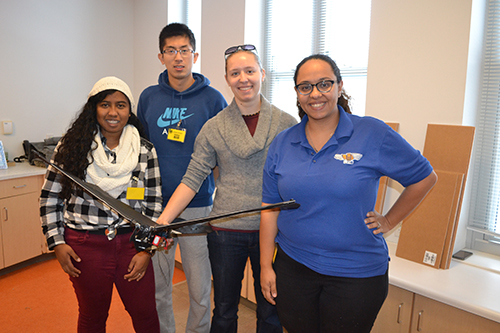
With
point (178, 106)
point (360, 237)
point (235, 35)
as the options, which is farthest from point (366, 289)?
point (235, 35)

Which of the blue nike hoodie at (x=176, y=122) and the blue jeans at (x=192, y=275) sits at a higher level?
the blue nike hoodie at (x=176, y=122)

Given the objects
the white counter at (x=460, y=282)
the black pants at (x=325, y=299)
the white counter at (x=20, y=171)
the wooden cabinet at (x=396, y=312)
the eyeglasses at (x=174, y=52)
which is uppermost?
the eyeglasses at (x=174, y=52)

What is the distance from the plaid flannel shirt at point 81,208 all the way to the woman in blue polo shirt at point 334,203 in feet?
2.19

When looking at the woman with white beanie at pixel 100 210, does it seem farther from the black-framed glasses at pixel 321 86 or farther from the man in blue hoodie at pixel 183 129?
the black-framed glasses at pixel 321 86

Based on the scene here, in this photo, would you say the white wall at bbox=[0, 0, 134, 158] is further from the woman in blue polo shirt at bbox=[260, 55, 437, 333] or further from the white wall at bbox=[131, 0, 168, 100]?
the woman in blue polo shirt at bbox=[260, 55, 437, 333]

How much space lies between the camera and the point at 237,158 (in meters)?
1.64

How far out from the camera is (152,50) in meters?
4.33

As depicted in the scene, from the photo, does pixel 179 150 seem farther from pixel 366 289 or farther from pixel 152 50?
pixel 152 50

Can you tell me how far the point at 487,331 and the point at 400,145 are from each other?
1.07m

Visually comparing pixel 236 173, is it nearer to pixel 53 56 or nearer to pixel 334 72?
pixel 334 72

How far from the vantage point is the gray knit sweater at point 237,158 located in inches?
63.6

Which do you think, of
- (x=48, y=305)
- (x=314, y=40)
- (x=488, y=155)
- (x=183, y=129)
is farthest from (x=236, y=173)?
(x=48, y=305)

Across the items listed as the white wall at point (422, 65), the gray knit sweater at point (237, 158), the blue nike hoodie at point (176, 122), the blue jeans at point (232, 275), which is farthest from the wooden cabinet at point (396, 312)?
the blue nike hoodie at point (176, 122)

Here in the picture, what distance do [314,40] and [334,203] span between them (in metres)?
2.29
